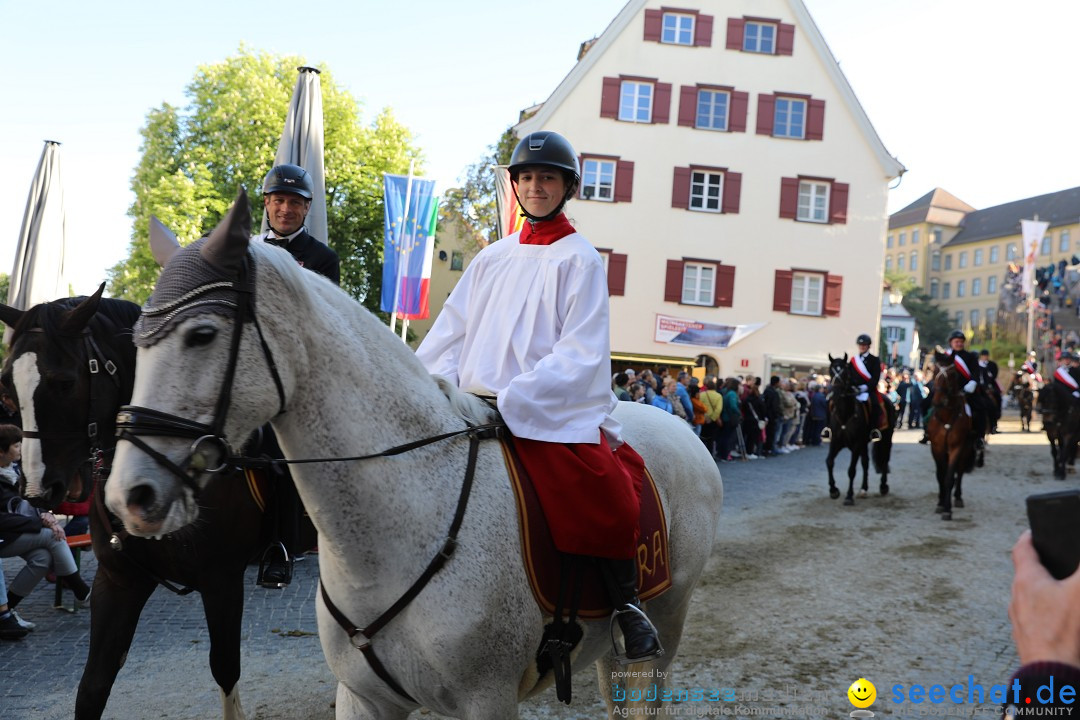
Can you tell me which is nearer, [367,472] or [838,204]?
[367,472]

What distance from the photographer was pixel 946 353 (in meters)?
12.5

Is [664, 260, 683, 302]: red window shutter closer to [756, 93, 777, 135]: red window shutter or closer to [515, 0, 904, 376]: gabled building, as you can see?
[515, 0, 904, 376]: gabled building

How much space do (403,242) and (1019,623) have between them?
1632 cm

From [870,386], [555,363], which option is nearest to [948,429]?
[870,386]

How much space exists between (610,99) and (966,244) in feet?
275

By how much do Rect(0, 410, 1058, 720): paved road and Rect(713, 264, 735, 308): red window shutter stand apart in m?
19.0

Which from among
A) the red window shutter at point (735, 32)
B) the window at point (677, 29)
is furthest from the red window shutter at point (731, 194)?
the window at point (677, 29)

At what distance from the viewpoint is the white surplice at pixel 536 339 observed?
2.71m

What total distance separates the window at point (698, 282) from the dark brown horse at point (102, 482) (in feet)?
88.1

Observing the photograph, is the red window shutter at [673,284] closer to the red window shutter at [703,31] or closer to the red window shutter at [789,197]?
the red window shutter at [789,197]

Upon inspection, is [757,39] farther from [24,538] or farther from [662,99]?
[24,538]

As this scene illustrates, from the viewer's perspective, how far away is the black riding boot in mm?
2875

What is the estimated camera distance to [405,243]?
1695cm

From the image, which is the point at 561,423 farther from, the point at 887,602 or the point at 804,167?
the point at 804,167
